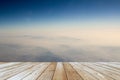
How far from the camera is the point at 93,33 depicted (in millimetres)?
8969

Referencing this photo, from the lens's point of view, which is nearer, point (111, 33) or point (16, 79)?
point (16, 79)

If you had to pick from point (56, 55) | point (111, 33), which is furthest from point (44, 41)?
point (111, 33)

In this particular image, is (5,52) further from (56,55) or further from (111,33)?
(111,33)

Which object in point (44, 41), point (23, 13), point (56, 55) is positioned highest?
point (23, 13)

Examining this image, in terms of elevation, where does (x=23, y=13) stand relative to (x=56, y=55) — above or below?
above

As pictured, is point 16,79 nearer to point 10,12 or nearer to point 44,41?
point 44,41

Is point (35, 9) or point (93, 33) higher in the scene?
point (35, 9)

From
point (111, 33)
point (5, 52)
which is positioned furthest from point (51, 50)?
point (111, 33)

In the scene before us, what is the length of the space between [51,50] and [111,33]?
281 centimetres

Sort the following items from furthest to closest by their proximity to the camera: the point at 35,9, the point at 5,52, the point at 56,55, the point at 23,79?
1. the point at 35,9
2. the point at 5,52
3. the point at 56,55
4. the point at 23,79

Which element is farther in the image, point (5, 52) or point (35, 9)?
point (35, 9)

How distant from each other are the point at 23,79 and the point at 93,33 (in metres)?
6.73

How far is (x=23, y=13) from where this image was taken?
31.3 feet

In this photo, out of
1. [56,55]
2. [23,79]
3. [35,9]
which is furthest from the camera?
[35,9]
